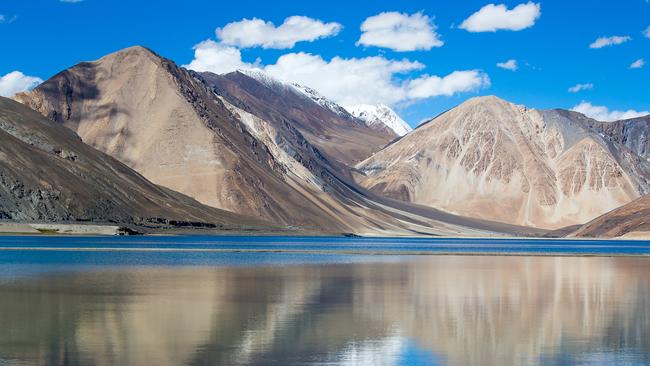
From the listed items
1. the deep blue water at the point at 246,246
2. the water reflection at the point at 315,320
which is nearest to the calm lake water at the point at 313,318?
the water reflection at the point at 315,320

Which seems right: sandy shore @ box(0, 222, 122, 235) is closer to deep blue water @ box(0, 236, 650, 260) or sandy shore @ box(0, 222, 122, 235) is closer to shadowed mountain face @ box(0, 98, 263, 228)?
shadowed mountain face @ box(0, 98, 263, 228)

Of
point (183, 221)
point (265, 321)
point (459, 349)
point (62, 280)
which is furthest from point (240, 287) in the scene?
point (183, 221)

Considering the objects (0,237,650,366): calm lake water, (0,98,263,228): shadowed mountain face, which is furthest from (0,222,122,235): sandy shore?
(0,237,650,366): calm lake water

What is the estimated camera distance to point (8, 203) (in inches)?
5236

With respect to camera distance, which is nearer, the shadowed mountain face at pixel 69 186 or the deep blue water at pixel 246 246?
the deep blue water at pixel 246 246

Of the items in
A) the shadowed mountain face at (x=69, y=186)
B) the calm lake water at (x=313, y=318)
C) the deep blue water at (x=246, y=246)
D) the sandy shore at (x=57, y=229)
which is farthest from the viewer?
the shadowed mountain face at (x=69, y=186)

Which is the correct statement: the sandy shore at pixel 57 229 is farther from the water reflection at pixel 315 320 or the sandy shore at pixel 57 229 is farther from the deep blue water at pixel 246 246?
the water reflection at pixel 315 320

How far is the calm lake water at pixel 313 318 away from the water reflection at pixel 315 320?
0.05m

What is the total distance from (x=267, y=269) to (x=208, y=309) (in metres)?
27.3

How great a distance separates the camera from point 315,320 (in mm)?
32719

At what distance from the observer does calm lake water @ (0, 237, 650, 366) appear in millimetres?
25250

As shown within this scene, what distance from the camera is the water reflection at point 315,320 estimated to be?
25.3 metres

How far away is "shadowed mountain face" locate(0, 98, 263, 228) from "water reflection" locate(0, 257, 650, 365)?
290 feet

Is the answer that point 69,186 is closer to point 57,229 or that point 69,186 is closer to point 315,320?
point 57,229
